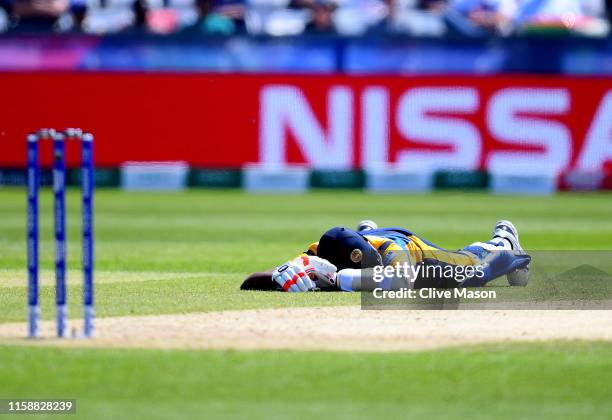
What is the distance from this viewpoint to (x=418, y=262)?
9711 millimetres

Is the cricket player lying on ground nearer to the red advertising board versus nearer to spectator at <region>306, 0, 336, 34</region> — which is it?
the red advertising board

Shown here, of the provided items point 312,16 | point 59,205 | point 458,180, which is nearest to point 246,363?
point 59,205

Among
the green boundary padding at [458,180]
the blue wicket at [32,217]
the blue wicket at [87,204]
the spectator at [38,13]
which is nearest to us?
the blue wicket at [87,204]

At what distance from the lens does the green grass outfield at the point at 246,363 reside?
20.4ft

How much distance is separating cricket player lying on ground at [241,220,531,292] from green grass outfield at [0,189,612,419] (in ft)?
0.66

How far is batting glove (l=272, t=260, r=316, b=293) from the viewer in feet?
32.2

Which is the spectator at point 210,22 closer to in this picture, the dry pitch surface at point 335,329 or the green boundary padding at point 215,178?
the green boundary padding at point 215,178

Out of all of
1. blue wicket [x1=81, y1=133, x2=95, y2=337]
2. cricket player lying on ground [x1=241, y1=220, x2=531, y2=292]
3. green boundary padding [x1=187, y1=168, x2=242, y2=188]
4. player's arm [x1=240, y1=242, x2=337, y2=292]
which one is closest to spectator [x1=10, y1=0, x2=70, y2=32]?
green boundary padding [x1=187, y1=168, x2=242, y2=188]

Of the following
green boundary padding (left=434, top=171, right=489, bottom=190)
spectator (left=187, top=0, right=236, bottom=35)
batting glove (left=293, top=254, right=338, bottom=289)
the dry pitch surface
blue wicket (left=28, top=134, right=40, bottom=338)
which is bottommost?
green boundary padding (left=434, top=171, right=489, bottom=190)

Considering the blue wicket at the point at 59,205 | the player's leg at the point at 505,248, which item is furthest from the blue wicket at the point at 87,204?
the player's leg at the point at 505,248

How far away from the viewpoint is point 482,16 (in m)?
23.3

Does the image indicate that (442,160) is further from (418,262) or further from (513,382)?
(513,382)

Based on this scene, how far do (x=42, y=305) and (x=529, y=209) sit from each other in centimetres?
1180

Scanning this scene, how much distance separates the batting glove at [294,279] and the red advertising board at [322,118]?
12.9 metres
